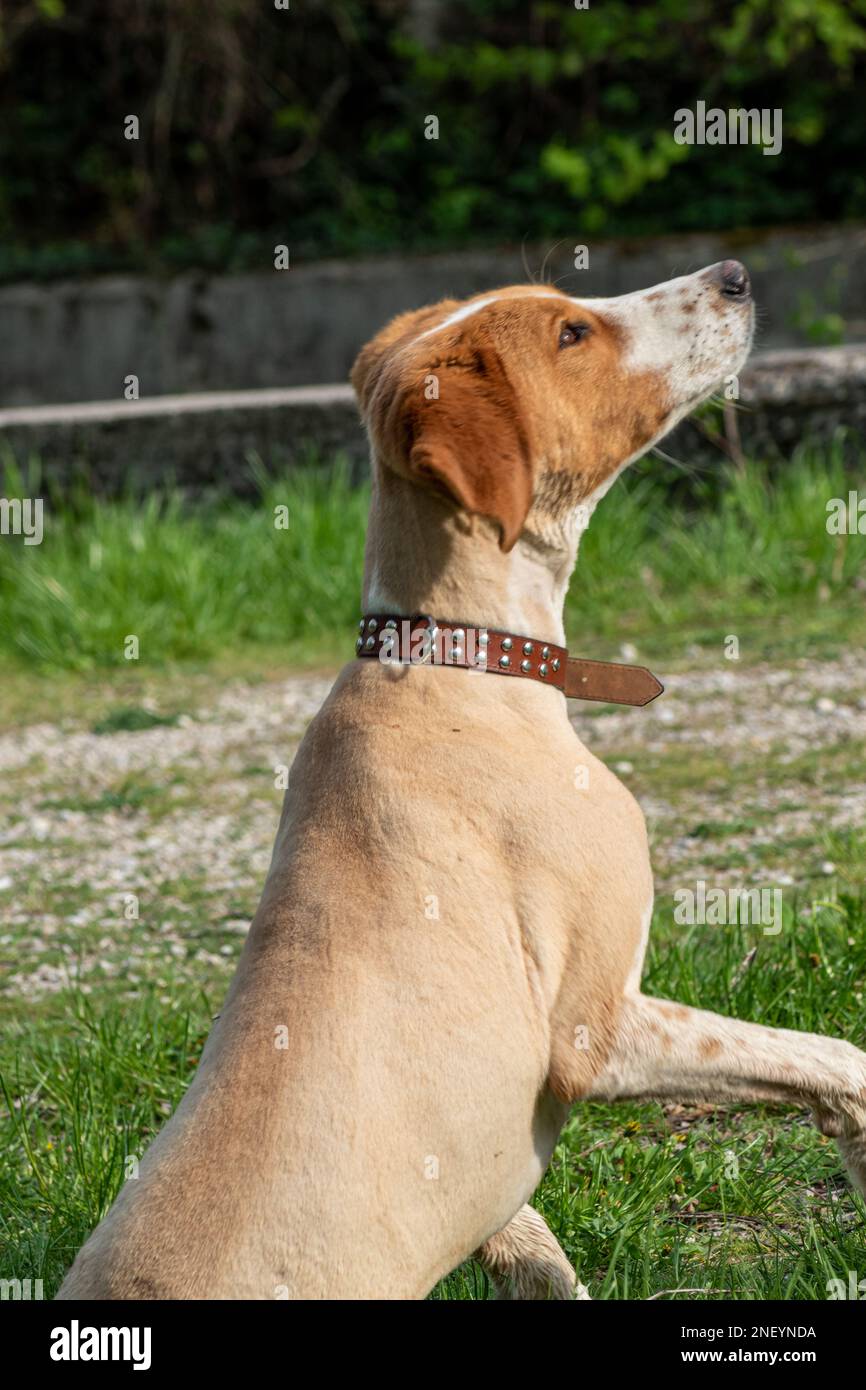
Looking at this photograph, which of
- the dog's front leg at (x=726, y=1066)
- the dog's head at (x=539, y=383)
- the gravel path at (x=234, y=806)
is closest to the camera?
the dog's front leg at (x=726, y=1066)

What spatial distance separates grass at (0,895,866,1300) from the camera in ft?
10.4

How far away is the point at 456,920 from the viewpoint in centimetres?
262

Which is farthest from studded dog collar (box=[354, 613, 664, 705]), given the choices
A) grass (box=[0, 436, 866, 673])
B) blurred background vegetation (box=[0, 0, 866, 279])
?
blurred background vegetation (box=[0, 0, 866, 279])

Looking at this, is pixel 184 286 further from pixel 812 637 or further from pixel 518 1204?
pixel 518 1204

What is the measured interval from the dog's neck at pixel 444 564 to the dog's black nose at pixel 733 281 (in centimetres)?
66

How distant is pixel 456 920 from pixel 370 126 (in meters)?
13.0

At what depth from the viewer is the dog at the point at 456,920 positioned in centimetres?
237

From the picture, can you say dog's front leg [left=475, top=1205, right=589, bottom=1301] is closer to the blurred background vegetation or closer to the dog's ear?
the dog's ear

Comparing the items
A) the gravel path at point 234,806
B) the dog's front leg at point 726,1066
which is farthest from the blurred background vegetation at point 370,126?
the dog's front leg at point 726,1066

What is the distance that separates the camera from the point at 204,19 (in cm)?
1274

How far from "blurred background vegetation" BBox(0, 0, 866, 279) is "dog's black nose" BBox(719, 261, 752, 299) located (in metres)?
9.29

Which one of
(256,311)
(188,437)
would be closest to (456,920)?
(188,437)

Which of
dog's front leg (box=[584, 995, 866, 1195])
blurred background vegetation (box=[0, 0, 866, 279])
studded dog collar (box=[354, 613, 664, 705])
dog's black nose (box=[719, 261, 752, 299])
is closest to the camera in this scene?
dog's front leg (box=[584, 995, 866, 1195])

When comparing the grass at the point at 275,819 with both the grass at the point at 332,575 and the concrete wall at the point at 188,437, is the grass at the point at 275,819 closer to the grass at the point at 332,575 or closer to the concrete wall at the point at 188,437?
the grass at the point at 332,575
